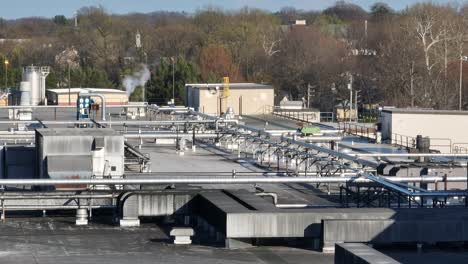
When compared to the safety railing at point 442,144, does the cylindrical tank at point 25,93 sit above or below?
above

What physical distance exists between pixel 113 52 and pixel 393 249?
223 ft

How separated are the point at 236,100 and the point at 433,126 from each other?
13.6 metres

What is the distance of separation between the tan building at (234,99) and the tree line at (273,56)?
4.20 meters

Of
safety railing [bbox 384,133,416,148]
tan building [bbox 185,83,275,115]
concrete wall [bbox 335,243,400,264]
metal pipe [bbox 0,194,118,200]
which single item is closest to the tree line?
tan building [bbox 185,83,275,115]

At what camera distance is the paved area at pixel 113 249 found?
13.1 m

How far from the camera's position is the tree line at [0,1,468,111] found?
2318 inches

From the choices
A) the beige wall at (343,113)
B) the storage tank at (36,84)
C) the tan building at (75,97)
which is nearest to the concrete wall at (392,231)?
the tan building at (75,97)

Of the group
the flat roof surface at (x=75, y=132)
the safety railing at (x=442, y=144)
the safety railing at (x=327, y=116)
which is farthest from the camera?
the safety railing at (x=327, y=116)

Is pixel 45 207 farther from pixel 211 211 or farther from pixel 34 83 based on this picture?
pixel 34 83

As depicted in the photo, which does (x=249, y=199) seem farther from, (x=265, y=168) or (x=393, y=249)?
(x=265, y=168)

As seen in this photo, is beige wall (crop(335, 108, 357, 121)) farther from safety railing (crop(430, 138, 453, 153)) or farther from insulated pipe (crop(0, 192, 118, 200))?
insulated pipe (crop(0, 192, 118, 200))

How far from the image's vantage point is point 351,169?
860 inches

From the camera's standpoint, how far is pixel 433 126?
3631cm

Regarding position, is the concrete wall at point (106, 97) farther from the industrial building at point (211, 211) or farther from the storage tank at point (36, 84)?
the industrial building at point (211, 211)
